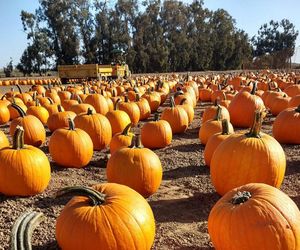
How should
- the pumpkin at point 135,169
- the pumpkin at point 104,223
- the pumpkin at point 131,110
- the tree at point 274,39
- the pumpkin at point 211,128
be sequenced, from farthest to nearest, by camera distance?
the tree at point 274,39
the pumpkin at point 131,110
the pumpkin at point 211,128
the pumpkin at point 135,169
the pumpkin at point 104,223

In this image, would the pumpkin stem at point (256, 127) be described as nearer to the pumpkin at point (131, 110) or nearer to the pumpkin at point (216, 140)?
the pumpkin at point (216, 140)

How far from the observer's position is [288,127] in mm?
7012

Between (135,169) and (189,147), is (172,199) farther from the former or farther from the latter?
(189,147)

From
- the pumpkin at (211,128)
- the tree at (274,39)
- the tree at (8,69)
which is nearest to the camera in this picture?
the pumpkin at (211,128)

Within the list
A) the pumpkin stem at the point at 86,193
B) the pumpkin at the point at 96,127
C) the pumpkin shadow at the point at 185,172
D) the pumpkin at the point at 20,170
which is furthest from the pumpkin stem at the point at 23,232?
the pumpkin at the point at 96,127

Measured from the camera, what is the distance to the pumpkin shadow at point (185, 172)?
575 cm

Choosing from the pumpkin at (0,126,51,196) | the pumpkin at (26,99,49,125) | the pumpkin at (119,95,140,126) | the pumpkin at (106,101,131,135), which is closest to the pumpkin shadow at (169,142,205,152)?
the pumpkin at (106,101,131,135)

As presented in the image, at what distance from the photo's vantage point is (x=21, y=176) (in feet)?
15.5

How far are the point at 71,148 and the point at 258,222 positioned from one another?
3.65 m

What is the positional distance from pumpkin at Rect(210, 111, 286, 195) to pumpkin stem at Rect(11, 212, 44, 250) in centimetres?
270

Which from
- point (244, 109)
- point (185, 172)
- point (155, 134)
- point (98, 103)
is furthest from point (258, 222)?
point (98, 103)

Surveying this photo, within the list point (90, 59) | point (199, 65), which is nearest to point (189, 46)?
point (199, 65)

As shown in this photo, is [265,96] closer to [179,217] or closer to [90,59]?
[179,217]

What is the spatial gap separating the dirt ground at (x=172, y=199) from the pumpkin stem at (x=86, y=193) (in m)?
0.78
